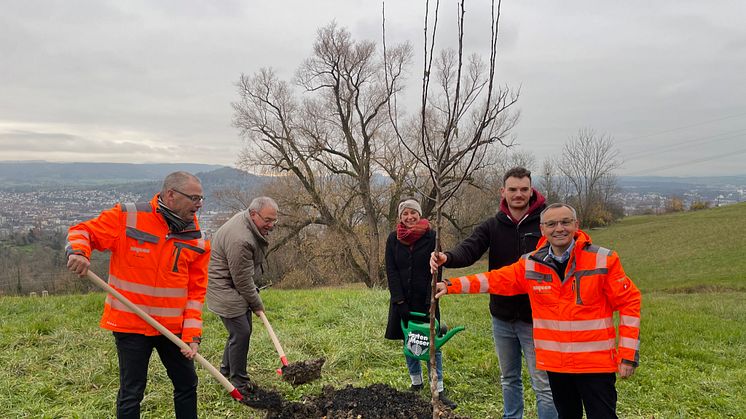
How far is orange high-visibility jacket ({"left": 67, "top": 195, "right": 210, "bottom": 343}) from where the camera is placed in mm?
2850

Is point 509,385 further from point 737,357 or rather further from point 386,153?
point 386,153

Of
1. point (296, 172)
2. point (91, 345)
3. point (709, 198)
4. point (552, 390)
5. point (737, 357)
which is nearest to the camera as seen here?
point (552, 390)

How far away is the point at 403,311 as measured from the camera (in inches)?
160

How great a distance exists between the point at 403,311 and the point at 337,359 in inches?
60.9

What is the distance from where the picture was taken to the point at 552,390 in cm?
288

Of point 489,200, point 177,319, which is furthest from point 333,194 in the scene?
point 177,319

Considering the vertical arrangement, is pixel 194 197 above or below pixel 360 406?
above

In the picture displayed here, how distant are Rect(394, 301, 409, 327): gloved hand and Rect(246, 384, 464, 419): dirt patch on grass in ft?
2.20

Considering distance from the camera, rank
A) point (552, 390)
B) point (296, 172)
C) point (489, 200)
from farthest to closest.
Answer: point (489, 200) → point (296, 172) → point (552, 390)

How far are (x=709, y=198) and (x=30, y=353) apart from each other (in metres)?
70.3

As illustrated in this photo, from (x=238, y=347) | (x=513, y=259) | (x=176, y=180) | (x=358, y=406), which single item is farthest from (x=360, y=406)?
(x=176, y=180)

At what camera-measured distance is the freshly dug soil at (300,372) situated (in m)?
4.44

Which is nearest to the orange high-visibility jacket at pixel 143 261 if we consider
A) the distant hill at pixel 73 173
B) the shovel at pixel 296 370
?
the shovel at pixel 296 370

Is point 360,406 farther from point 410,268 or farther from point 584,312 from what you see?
point 584,312
